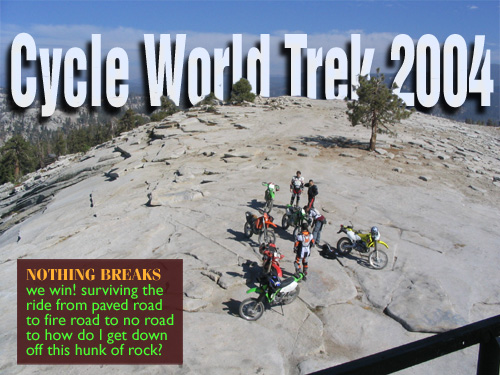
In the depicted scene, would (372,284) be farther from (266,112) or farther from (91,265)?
(266,112)

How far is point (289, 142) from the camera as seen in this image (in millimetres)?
30750

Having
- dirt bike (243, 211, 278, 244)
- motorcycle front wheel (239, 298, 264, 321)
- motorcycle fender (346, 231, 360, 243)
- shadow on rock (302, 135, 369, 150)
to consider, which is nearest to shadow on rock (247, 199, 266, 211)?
dirt bike (243, 211, 278, 244)

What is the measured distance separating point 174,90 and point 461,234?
36272 millimetres

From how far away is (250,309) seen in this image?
943 cm

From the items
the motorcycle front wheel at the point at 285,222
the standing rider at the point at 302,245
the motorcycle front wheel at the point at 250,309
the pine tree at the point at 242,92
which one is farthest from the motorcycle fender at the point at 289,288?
the pine tree at the point at 242,92

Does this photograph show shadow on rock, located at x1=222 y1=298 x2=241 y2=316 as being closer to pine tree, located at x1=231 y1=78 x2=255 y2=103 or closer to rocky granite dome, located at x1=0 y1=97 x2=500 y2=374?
rocky granite dome, located at x1=0 y1=97 x2=500 y2=374

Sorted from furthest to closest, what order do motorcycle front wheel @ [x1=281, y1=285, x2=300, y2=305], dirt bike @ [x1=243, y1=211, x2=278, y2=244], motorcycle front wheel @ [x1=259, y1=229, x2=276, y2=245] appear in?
motorcycle front wheel @ [x1=259, y1=229, x2=276, y2=245] → dirt bike @ [x1=243, y1=211, x2=278, y2=244] → motorcycle front wheel @ [x1=281, y1=285, x2=300, y2=305]

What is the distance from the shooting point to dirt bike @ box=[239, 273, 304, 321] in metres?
9.44

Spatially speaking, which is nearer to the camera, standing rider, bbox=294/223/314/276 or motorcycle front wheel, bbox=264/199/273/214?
standing rider, bbox=294/223/314/276

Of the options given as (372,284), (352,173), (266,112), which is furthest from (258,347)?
(266,112)

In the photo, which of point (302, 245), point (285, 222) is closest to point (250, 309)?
point (302, 245)
